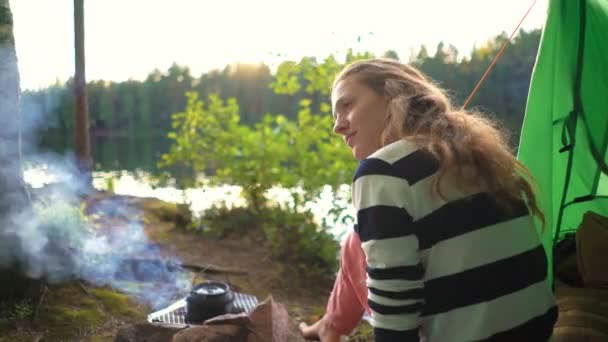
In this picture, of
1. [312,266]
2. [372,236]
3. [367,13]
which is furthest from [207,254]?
[372,236]

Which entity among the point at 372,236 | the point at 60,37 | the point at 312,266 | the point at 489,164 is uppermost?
the point at 60,37

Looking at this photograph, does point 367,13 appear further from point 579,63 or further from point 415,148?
point 415,148

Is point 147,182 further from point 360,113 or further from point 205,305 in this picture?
point 360,113

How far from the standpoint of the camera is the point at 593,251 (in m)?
1.67

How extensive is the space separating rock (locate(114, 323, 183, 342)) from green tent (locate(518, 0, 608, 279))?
4.49ft

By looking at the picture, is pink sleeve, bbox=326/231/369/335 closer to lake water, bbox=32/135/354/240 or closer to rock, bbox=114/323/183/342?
rock, bbox=114/323/183/342

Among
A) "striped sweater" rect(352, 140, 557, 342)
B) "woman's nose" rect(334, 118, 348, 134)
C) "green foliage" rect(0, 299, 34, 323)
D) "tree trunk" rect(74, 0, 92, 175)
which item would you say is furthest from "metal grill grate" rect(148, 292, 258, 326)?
"tree trunk" rect(74, 0, 92, 175)

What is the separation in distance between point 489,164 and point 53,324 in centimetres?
188

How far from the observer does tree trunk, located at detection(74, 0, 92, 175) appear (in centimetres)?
346

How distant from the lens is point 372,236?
1.03 m

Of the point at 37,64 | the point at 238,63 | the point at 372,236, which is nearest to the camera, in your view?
the point at 372,236

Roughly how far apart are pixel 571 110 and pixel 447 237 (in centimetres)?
120

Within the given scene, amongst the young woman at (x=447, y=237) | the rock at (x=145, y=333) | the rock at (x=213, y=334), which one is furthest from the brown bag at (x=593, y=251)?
the rock at (x=145, y=333)

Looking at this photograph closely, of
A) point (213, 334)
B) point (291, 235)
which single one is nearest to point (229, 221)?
point (291, 235)
